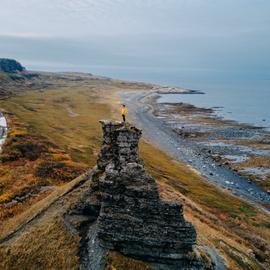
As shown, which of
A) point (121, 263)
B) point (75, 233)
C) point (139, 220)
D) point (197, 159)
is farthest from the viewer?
point (197, 159)

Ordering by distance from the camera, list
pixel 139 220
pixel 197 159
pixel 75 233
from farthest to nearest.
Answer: pixel 197 159, pixel 75 233, pixel 139 220

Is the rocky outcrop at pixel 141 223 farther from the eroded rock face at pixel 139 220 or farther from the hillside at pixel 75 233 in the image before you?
the hillside at pixel 75 233

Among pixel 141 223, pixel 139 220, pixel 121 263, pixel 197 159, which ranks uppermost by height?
pixel 139 220

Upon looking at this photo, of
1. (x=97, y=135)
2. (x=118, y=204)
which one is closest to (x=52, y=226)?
(x=118, y=204)

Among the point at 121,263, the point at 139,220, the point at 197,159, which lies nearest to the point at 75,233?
the point at 121,263

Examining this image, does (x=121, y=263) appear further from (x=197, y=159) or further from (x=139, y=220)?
(x=197, y=159)

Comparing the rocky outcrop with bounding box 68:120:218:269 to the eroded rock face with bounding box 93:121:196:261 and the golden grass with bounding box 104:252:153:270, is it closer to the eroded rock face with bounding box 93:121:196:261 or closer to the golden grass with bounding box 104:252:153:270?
the eroded rock face with bounding box 93:121:196:261

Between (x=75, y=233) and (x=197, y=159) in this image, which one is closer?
(x=75, y=233)

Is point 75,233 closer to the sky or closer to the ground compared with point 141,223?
closer to the ground

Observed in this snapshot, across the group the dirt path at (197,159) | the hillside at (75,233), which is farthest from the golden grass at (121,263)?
the dirt path at (197,159)
